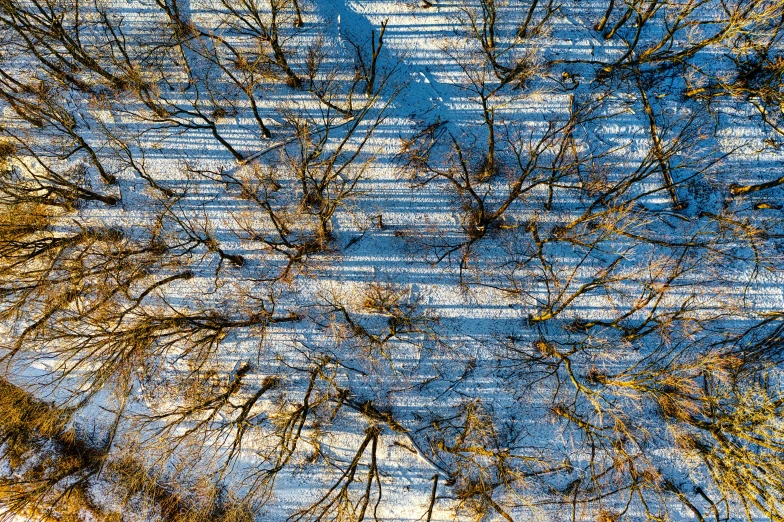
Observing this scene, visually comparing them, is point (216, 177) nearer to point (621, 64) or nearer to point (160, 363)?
point (160, 363)

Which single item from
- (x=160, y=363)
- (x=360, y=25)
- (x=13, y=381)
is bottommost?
(x=13, y=381)

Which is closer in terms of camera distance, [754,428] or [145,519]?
[754,428]

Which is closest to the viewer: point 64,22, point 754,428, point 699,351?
point 754,428

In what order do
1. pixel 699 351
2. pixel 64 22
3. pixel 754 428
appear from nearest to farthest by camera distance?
pixel 754 428 → pixel 699 351 → pixel 64 22

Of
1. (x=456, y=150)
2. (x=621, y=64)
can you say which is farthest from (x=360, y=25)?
(x=621, y=64)

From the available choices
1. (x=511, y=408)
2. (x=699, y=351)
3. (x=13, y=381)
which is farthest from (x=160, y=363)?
(x=699, y=351)

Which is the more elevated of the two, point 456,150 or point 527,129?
point 527,129

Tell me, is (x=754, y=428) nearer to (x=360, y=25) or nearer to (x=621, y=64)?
(x=621, y=64)

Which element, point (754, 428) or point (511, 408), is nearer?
point (754, 428)

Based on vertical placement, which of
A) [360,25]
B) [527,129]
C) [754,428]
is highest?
[360,25]
